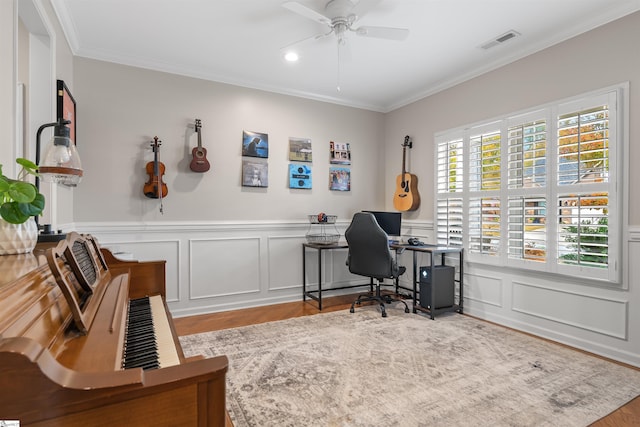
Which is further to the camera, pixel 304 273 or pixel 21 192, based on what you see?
pixel 304 273

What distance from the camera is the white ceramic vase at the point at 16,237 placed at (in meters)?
1.14

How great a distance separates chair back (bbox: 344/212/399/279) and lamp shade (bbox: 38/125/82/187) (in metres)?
2.65

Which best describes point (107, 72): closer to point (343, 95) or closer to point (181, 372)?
point (343, 95)

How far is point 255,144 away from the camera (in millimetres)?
3986

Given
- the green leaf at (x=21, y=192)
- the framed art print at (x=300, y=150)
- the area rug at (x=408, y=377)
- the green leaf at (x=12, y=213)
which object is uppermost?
the framed art print at (x=300, y=150)

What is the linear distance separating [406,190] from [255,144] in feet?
6.56

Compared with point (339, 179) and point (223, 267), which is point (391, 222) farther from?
point (223, 267)

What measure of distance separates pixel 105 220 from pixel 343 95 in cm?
312

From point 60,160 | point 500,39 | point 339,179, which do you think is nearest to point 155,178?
point 60,160

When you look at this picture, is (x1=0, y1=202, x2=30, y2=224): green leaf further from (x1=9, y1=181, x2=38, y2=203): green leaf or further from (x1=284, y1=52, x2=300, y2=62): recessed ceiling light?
(x1=284, y1=52, x2=300, y2=62): recessed ceiling light

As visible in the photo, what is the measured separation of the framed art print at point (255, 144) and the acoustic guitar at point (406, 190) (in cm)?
180

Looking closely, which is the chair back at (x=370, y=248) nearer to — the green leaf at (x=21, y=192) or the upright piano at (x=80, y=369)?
the upright piano at (x=80, y=369)

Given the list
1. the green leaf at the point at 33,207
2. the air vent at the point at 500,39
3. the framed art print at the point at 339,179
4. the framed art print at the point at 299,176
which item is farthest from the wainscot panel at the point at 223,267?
the air vent at the point at 500,39

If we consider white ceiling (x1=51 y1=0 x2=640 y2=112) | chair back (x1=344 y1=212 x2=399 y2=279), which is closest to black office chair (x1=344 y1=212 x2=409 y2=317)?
chair back (x1=344 y1=212 x2=399 y2=279)
